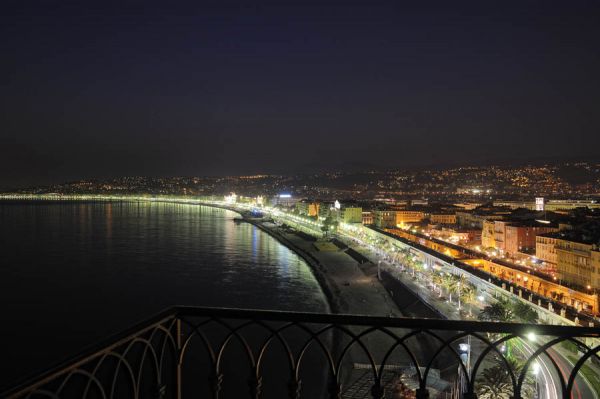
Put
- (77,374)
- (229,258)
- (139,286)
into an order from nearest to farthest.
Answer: (77,374) → (139,286) → (229,258)

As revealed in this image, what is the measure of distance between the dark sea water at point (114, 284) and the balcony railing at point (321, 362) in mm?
2465

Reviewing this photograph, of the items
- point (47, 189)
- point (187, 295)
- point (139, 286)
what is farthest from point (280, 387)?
point (47, 189)

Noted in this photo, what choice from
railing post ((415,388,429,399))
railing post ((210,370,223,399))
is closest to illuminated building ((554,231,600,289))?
railing post ((415,388,429,399))

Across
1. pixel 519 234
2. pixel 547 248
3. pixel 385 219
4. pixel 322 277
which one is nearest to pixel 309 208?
pixel 385 219

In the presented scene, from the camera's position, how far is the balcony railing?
44.6 inches

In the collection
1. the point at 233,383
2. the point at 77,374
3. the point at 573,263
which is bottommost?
the point at 233,383

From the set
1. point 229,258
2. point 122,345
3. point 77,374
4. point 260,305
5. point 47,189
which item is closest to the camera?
point 77,374

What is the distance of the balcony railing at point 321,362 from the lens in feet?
3.72

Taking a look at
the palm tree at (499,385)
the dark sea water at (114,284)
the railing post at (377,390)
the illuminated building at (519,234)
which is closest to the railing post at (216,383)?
the railing post at (377,390)

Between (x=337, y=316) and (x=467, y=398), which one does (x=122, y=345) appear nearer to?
(x=337, y=316)

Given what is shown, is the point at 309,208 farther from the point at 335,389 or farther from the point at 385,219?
the point at 335,389

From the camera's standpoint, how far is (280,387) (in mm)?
9008

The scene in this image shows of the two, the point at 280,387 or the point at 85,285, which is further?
the point at 85,285

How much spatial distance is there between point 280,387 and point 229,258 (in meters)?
16.0
